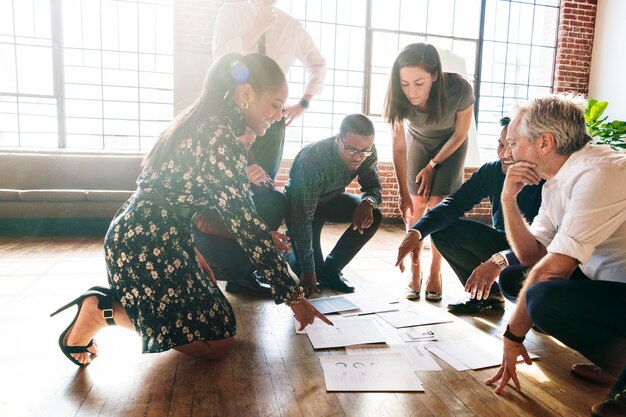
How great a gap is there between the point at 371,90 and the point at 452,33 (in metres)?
1.43

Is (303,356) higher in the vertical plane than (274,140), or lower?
lower

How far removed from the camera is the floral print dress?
4.91 feet

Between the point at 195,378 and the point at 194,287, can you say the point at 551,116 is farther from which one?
the point at 195,378

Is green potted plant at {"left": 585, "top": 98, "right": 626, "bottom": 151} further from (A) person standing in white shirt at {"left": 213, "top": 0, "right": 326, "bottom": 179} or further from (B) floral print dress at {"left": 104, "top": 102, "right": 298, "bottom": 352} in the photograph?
(B) floral print dress at {"left": 104, "top": 102, "right": 298, "bottom": 352}

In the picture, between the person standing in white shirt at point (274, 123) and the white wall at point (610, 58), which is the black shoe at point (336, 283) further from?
the white wall at point (610, 58)

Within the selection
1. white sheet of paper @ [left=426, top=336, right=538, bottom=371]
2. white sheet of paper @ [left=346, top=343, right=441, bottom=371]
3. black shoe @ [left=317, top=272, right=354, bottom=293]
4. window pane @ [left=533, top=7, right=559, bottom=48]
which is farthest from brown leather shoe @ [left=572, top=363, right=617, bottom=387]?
window pane @ [left=533, top=7, right=559, bottom=48]

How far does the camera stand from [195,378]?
1.58m

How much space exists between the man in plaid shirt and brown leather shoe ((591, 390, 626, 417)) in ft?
4.76

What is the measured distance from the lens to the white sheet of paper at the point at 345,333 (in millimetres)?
1866

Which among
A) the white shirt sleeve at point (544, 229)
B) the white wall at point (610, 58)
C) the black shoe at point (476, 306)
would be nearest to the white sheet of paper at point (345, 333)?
the black shoe at point (476, 306)

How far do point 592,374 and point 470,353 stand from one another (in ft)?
1.35

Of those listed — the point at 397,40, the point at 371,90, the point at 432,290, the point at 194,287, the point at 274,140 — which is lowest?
the point at 432,290

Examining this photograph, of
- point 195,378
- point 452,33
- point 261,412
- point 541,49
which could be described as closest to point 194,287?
point 195,378

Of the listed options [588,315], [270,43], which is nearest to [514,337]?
[588,315]
